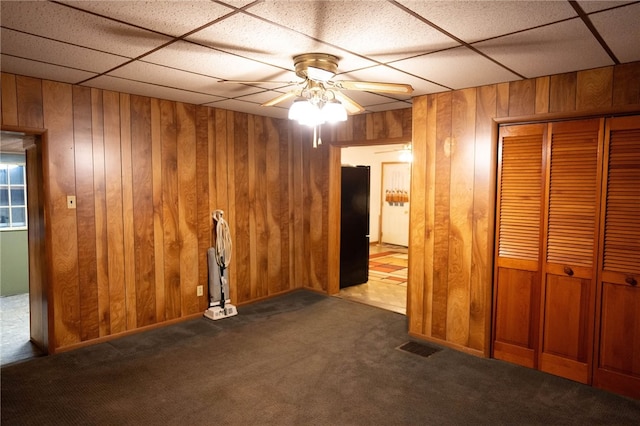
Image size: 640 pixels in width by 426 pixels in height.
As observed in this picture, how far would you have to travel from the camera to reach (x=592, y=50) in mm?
2578

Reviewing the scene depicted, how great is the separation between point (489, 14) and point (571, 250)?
214cm

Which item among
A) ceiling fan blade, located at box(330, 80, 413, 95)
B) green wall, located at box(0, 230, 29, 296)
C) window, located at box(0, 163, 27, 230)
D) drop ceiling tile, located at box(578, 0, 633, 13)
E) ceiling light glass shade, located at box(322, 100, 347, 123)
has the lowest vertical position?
green wall, located at box(0, 230, 29, 296)

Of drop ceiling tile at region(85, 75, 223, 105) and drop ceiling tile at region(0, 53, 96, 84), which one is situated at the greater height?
drop ceiling tile at region(85, 75, 223, 105)

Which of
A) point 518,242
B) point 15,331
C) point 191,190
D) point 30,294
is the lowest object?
point 15,331

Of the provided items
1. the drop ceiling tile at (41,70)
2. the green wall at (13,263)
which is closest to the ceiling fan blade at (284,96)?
the drop ceiling tile at (41,70)

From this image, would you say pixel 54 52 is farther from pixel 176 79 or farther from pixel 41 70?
pixel 176 79

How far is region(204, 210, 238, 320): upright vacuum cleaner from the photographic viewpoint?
4672mm

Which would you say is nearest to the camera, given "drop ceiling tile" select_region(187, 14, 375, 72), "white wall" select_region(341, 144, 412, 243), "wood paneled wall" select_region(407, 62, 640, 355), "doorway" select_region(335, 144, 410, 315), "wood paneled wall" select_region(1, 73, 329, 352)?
"drop ceiling tile" select_region(187, 14, 375, 72)

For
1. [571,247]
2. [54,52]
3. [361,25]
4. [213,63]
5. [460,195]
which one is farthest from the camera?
[460,195]

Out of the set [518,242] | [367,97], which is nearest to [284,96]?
[367,97]

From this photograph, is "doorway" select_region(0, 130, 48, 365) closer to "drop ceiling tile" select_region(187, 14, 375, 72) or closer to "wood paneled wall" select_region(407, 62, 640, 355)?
"drop ceiling tile" select_region(187, 14, 375, 72)

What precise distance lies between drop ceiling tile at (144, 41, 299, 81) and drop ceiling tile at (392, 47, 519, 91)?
101 centimetres

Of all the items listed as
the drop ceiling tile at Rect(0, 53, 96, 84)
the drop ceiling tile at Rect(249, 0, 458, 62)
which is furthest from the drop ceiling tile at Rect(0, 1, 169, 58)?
the drop ceiling tile at Rect(249, 0, 458, 62)

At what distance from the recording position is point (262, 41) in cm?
243
